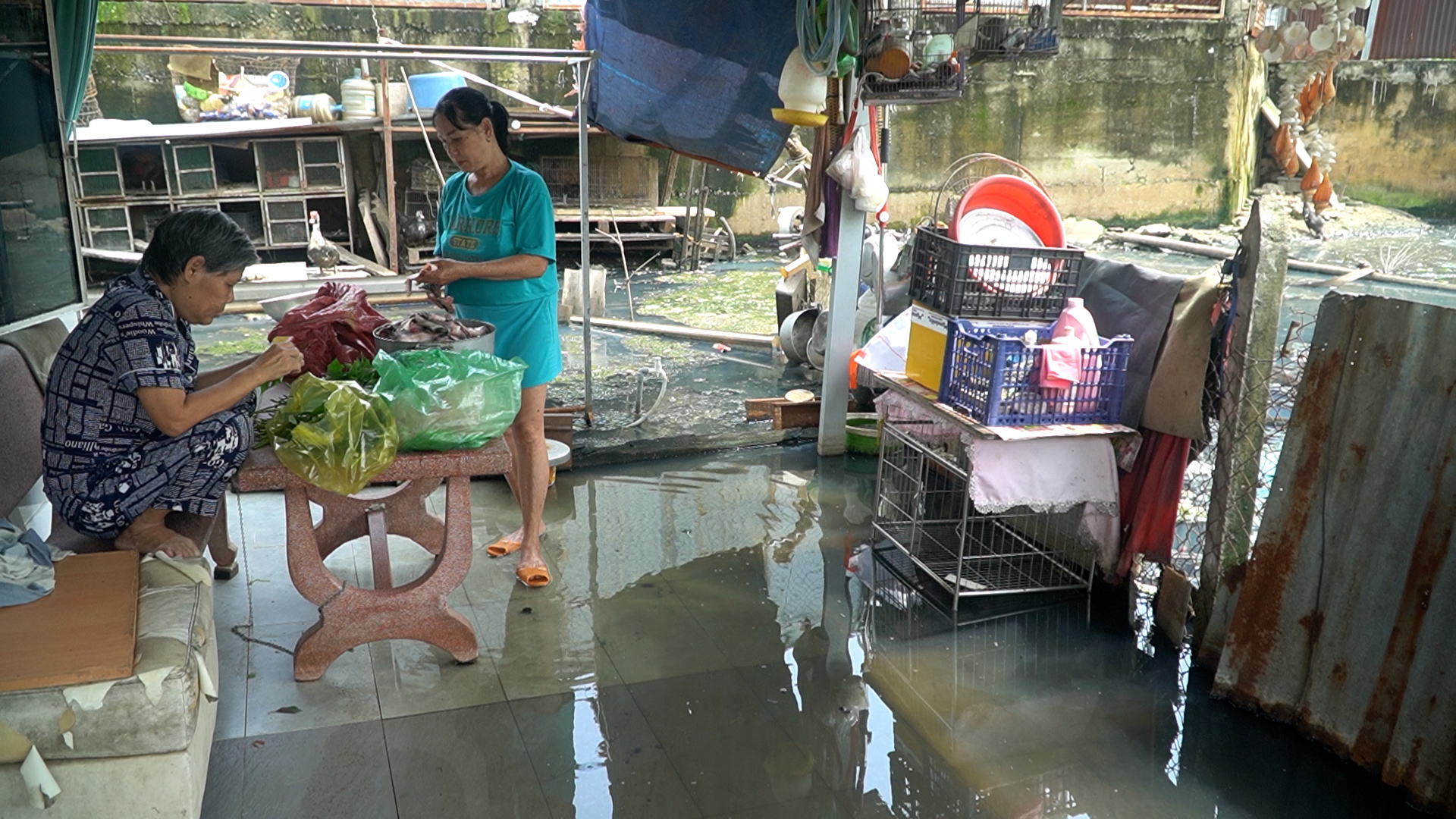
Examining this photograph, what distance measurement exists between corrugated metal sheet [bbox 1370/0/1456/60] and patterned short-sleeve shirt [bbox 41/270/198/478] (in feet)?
16.9

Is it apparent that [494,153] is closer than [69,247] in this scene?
Yes

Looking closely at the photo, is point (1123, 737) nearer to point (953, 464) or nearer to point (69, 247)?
point (953, 464)

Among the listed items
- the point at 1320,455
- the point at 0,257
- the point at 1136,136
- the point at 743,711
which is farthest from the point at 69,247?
the point at 1136,136

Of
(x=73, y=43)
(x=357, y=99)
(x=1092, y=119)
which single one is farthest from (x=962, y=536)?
(x=1092, y=119)

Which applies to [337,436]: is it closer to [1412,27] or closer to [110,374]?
[110,374]

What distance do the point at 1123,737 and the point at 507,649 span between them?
215 centimetres

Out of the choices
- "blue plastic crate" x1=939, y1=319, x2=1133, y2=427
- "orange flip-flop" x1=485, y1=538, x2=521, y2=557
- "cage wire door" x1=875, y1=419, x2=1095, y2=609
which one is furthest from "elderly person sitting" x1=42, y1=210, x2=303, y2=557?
"cage wire door" x1=875, y1=419, x2=1095, y2=609

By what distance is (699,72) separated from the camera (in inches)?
222

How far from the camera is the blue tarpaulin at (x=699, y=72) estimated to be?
5.36 meters

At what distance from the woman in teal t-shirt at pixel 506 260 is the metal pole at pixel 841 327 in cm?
200

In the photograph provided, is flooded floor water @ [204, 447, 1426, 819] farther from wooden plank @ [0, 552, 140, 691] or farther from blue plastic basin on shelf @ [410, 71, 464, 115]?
blue plastic basin on shelf @ [410, 71, 464, 115]

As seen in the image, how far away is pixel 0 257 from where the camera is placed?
4.07m

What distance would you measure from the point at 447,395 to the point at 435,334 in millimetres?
428

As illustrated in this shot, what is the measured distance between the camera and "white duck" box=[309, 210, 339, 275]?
11.8 metres
